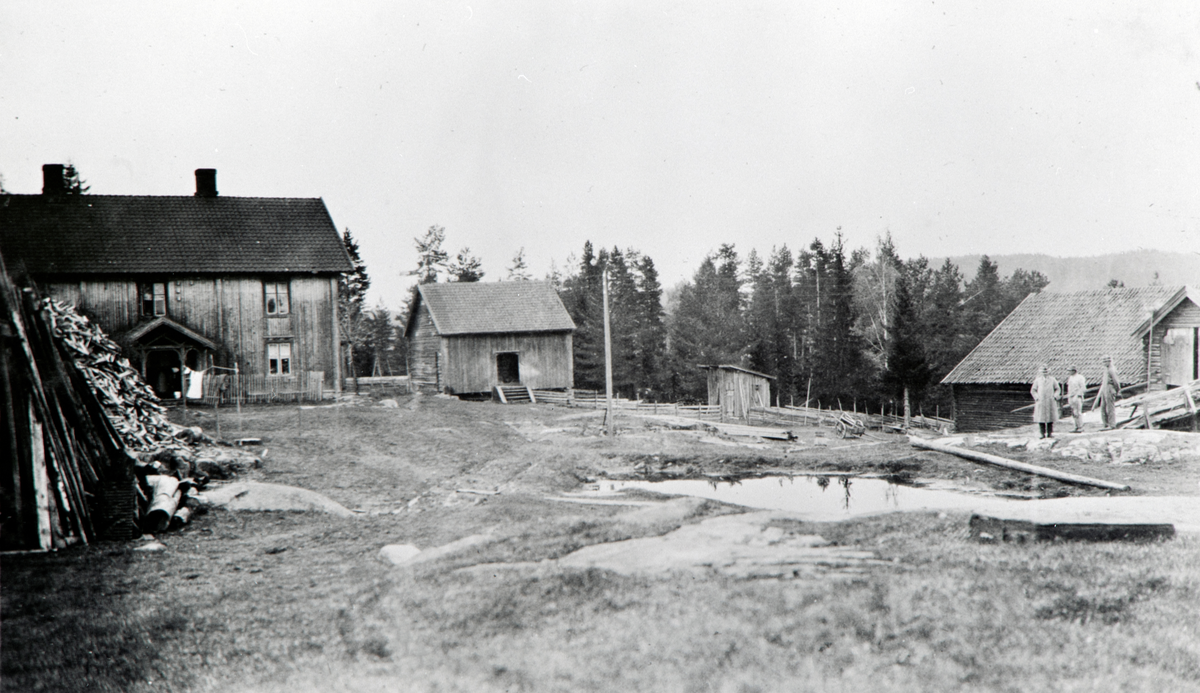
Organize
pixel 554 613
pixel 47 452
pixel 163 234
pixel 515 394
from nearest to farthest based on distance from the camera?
pixel 554 613 → pixel 47 452 → pixel 163 234 → pixel 515 394

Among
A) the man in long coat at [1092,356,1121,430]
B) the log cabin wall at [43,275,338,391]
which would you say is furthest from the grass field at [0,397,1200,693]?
the man in long coat at [1092,356,1121,430]

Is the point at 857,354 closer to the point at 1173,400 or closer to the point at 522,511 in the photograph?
the point at 522,511

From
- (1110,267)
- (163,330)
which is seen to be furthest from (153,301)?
(1110,267)

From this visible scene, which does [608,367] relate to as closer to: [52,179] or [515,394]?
[52,179]

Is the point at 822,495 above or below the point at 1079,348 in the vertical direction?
below

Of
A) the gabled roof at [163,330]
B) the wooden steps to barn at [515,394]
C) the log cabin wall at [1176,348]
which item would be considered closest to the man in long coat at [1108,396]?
the log cabin wall at [1176,348]

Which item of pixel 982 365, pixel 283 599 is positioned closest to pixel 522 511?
pixel 283 599
